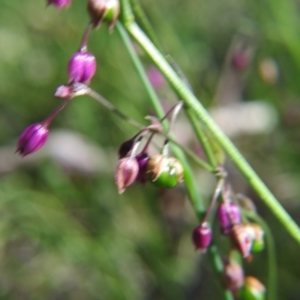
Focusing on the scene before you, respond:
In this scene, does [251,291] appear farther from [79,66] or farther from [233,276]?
[79,66]

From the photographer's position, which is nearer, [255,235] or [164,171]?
[164,171]

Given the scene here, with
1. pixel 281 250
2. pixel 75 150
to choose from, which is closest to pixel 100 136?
pixel 75 150

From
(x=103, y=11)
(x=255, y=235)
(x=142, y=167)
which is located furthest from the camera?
(x=255, y=235)

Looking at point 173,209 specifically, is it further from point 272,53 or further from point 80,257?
point 272,53

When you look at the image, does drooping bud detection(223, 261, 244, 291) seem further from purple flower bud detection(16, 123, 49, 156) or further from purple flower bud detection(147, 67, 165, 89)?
purple flower bud detection(147, 67, 165, 89)

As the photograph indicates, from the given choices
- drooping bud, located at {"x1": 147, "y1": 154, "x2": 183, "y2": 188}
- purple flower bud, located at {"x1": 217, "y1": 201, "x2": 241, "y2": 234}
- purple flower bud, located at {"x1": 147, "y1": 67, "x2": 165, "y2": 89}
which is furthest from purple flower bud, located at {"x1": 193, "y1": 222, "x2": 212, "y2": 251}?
purple flower bud, located at {"x1": 147, "y1": 67, "x2": 165, "y2": 89}

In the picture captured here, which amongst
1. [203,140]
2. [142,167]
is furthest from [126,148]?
[203,140]

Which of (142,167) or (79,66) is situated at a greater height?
(79,66)
